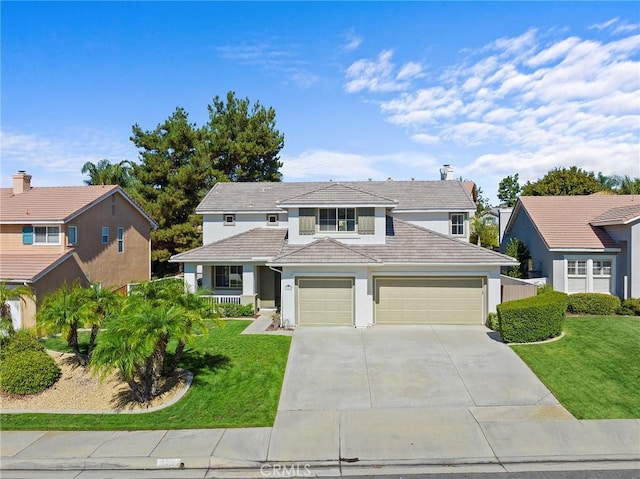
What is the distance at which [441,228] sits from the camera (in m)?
27.1

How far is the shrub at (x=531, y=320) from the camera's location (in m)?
15.4

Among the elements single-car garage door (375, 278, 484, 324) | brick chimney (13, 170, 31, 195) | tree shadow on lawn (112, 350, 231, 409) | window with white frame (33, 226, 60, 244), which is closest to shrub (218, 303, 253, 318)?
tree shadow on lawn (112, 350, 231, 409)

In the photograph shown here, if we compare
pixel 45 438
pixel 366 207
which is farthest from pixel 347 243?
pixel 45 438

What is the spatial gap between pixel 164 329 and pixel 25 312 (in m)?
13.3

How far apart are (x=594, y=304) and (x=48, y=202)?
29.3 meters

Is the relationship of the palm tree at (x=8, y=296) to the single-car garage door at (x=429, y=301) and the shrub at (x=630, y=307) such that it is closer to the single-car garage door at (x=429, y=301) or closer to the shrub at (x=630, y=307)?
the single-car garage door at (x=429, y=301)

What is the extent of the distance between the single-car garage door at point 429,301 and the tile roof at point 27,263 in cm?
1588

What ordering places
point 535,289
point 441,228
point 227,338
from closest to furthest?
point 227,338
point 535,289
point 441,228

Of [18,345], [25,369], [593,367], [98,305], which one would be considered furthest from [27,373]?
[593,367]

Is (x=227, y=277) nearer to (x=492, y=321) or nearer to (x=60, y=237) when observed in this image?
(x=60, y=237)

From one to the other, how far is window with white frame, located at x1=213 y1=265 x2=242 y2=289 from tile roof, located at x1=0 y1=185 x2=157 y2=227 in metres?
8.21

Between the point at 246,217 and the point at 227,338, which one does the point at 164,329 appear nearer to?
the point at 227,338

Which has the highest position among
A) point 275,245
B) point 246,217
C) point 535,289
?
point 246,217

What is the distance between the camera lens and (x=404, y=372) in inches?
531
